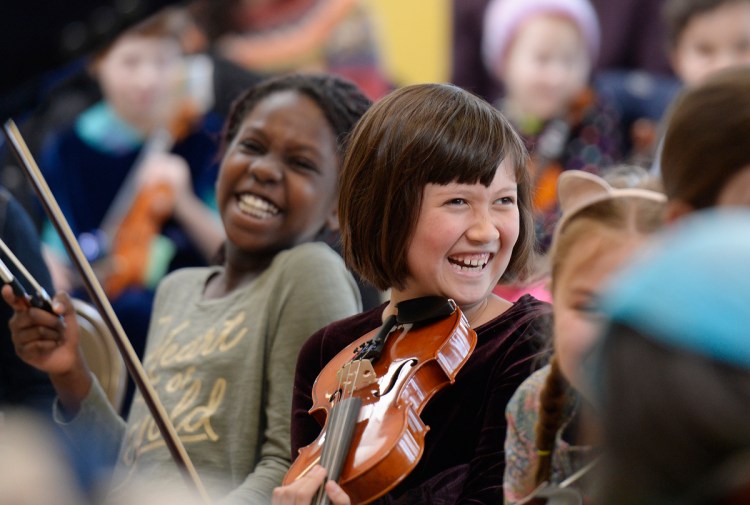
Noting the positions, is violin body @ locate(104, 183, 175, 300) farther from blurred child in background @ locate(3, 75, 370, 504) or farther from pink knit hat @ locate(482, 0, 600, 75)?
blurred child in background @ locate(3, 75, 370, 504)

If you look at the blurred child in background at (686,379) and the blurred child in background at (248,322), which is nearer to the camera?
the blurred child in background at (686,379)

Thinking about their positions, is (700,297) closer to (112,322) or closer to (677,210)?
(677,210)

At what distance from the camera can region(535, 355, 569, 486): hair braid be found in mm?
1146

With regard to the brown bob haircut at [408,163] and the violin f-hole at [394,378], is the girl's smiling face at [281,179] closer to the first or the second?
the brown bob haircut at [408,163]

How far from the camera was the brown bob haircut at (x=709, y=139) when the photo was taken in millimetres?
1009

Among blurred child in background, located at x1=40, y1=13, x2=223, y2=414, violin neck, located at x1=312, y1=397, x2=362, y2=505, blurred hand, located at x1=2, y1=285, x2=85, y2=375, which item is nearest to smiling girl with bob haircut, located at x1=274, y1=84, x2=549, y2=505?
violin neck, located at x1=312, y1=397, x2=362, y2=505

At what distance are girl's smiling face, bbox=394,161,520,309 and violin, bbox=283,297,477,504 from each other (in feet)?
0.14

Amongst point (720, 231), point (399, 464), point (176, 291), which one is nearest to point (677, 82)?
point (176, 291)

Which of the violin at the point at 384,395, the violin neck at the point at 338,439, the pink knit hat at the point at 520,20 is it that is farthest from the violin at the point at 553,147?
the violin neck at the point at 338,439

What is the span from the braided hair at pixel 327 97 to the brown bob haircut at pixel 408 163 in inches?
Answer: 9.0

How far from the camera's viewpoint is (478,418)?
1259 millimetres

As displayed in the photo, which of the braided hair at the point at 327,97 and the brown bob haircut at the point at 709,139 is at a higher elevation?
the brown bob haircut at the point at 709,139

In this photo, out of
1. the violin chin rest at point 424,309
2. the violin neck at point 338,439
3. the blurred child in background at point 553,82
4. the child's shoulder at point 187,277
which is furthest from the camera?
the blurred child in background at point 553,82

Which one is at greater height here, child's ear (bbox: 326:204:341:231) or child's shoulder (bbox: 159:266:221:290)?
child's ear (bbox: 326:204:341:231)
